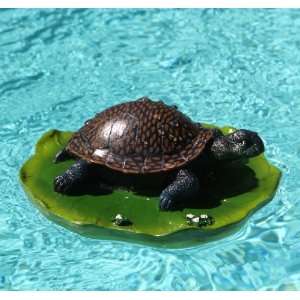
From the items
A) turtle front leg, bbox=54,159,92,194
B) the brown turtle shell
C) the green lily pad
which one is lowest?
the green lily pad

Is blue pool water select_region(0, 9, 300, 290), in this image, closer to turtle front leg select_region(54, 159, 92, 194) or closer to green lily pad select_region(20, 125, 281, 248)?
green lily pad select_region(20, 125, 281, 248)

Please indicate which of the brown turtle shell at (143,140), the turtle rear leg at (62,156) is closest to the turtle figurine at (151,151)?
the brown turtle shell at (143,140)

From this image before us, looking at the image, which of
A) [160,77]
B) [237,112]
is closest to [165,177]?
[237,112]

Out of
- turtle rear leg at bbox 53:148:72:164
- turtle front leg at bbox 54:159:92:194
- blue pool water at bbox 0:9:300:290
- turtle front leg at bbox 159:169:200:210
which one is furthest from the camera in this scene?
turtle rear leg at bbox 53:148:72:164

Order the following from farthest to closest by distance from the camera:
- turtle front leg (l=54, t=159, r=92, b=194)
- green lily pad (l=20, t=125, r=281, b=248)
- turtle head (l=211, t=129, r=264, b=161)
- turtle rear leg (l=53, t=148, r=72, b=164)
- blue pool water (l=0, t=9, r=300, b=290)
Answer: turtle rear leg (l=53, t=148, r=72, b=164) → turtle head (l=211, t=129, r=264, b=161) → turtle front leg (l=54, t=159, r=92, b=194) → green lily pad (l=20, t=125, r=281, b=248) → blue pool water (l=0, t=9, r=300, b=290)

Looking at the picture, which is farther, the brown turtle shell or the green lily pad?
the brown turtle shell

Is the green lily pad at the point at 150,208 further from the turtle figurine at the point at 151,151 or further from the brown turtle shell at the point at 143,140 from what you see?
the brown turtle shell at the point at 143,140

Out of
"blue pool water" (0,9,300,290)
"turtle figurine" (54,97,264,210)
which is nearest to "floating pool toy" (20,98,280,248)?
"turtle figurine" (54,97,264,210)

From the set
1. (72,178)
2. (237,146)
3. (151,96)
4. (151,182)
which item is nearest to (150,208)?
(151,182)
